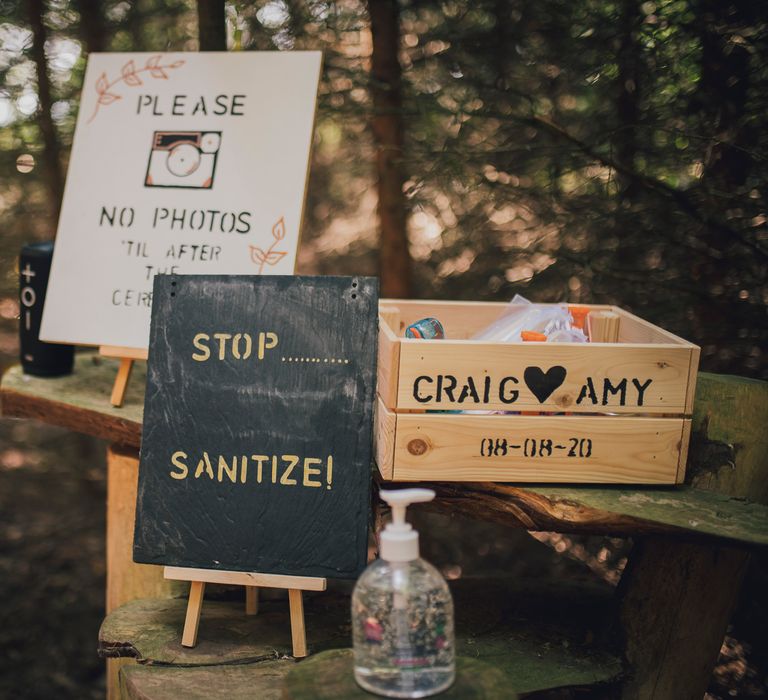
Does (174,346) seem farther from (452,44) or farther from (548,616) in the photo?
(452,44)

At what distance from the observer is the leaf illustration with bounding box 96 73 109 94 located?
279cm

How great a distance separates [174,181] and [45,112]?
2.29m

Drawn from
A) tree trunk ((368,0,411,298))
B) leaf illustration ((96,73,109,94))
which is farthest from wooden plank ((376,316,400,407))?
tree trunk ((368,0,411,298))

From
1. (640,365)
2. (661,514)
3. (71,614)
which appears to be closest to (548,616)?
(661,514)

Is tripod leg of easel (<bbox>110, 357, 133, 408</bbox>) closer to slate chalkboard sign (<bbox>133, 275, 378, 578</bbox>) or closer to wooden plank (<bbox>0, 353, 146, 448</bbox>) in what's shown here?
wooden plank (<bbox>0, 353, 146, 448</bbox>)

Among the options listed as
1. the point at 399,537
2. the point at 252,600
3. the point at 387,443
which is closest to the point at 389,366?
the point at 387,443

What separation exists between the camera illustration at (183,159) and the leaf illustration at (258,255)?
27 centimetres

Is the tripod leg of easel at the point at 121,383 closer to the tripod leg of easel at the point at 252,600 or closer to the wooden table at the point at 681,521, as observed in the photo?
the wooden table at the point at 681,521

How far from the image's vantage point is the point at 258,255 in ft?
8.20

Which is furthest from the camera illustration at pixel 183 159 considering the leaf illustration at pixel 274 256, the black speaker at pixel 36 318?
the black speaker at pixel 36 318

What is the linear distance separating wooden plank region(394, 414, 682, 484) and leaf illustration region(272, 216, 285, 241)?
82 centimetres

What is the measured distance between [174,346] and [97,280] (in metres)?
0.80

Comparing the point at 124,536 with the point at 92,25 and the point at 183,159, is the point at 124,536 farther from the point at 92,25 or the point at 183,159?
the point at 92,25

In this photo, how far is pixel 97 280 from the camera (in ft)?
8.73
